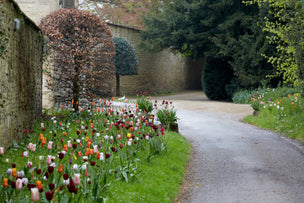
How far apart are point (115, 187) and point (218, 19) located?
16.2 meters

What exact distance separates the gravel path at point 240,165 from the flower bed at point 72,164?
0.88 metres

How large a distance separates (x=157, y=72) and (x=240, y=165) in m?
19.6

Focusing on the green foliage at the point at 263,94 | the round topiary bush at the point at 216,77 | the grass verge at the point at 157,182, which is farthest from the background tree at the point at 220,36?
the grass verge at the point at 157,182

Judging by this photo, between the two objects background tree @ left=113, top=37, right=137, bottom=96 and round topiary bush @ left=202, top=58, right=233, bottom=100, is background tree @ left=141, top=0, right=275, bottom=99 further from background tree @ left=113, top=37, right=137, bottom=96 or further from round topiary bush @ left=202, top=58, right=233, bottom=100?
background tree @ left=113, top=37, right=137, bottom=96

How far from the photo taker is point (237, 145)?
316 inches

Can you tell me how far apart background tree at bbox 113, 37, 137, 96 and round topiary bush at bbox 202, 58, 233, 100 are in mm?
4236

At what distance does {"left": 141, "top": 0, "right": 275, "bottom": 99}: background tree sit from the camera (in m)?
17.3

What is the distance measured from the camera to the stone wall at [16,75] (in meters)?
5.42

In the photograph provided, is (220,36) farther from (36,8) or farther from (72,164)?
(72,164)

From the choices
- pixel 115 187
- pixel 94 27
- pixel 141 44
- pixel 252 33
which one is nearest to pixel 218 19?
pixel 252 33

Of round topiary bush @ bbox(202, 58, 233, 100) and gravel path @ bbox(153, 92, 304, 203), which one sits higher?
round topiary bush @ bbox(202, 58, 233, 100)

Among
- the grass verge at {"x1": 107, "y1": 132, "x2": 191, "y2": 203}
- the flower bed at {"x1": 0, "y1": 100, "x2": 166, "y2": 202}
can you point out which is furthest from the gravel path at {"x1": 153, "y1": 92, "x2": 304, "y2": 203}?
the flower bed at {"x1": 0, "y1": 100, "x2": 166, "y2": 202}

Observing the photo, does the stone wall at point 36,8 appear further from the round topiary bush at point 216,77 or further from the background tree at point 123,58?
the round topiary bush at point 216,77

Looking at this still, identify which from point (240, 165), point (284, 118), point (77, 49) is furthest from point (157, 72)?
point (240, 165)
